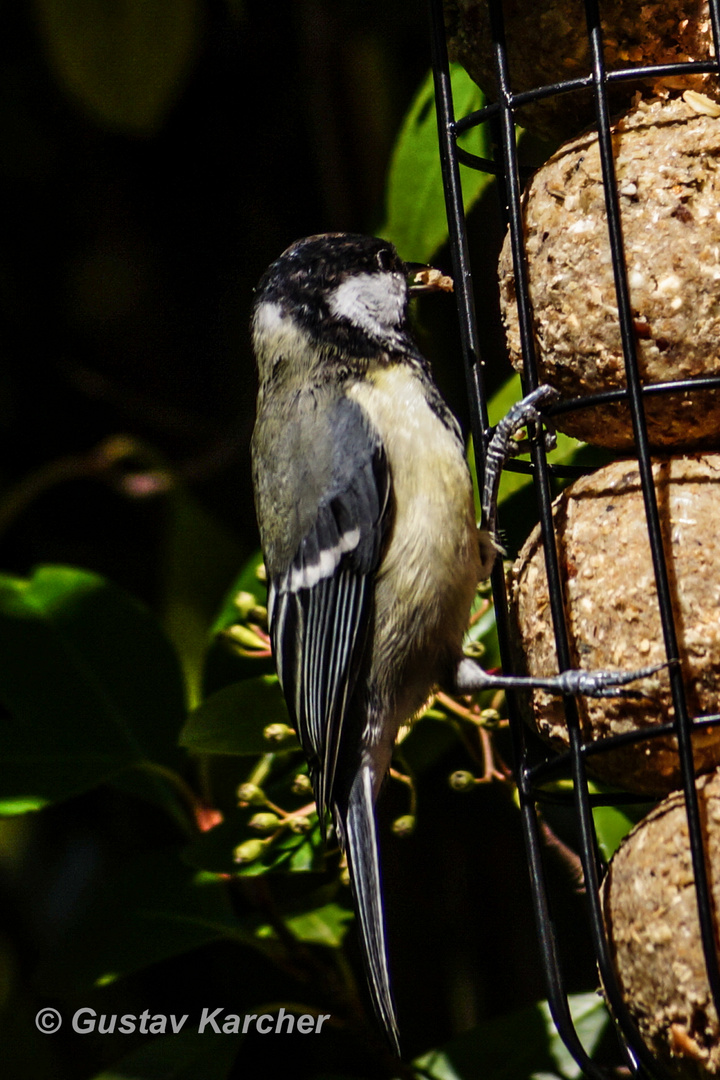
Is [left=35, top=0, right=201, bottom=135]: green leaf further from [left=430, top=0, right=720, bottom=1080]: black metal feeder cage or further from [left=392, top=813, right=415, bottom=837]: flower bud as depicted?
[left=392, top=813, right=415, bottom=837]: flower bud

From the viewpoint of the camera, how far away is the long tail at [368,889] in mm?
1479

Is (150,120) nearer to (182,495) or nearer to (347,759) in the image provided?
(182,495)

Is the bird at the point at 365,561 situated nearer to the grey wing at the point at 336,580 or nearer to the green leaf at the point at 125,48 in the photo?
the grey wing at the point at 336,580

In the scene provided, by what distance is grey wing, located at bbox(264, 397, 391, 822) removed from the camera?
1.58m

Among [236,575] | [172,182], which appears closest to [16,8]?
[172,182]

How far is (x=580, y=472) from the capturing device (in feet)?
5.05

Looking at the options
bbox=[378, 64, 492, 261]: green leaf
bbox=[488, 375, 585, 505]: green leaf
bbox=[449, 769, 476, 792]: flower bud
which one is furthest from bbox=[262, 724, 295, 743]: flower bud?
bbox=[378, 64, 492, 261]: green leaf

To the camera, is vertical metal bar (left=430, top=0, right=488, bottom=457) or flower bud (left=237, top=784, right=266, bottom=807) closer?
vertical metal bar (left=430, top=0, right=488, bottom=457)

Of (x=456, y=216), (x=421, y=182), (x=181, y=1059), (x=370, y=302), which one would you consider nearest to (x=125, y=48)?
(x=421, y=182)

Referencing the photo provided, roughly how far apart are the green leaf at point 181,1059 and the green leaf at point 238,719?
45cm

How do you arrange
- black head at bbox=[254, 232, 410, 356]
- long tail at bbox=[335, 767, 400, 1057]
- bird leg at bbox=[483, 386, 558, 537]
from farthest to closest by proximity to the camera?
black head at bbox=[254, 232, 410, 356] < long tail at bbox=[335, 767, 400, 1057] < bird leg at bbox=[483, 386, 558, 537]

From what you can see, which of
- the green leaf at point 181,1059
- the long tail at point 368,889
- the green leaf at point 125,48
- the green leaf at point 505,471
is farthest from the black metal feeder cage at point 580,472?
the green leaf at point 125,48

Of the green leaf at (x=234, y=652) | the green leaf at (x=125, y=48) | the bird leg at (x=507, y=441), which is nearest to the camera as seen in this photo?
the bird leg at (x=507, y=441)

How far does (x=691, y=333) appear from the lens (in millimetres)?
1210
